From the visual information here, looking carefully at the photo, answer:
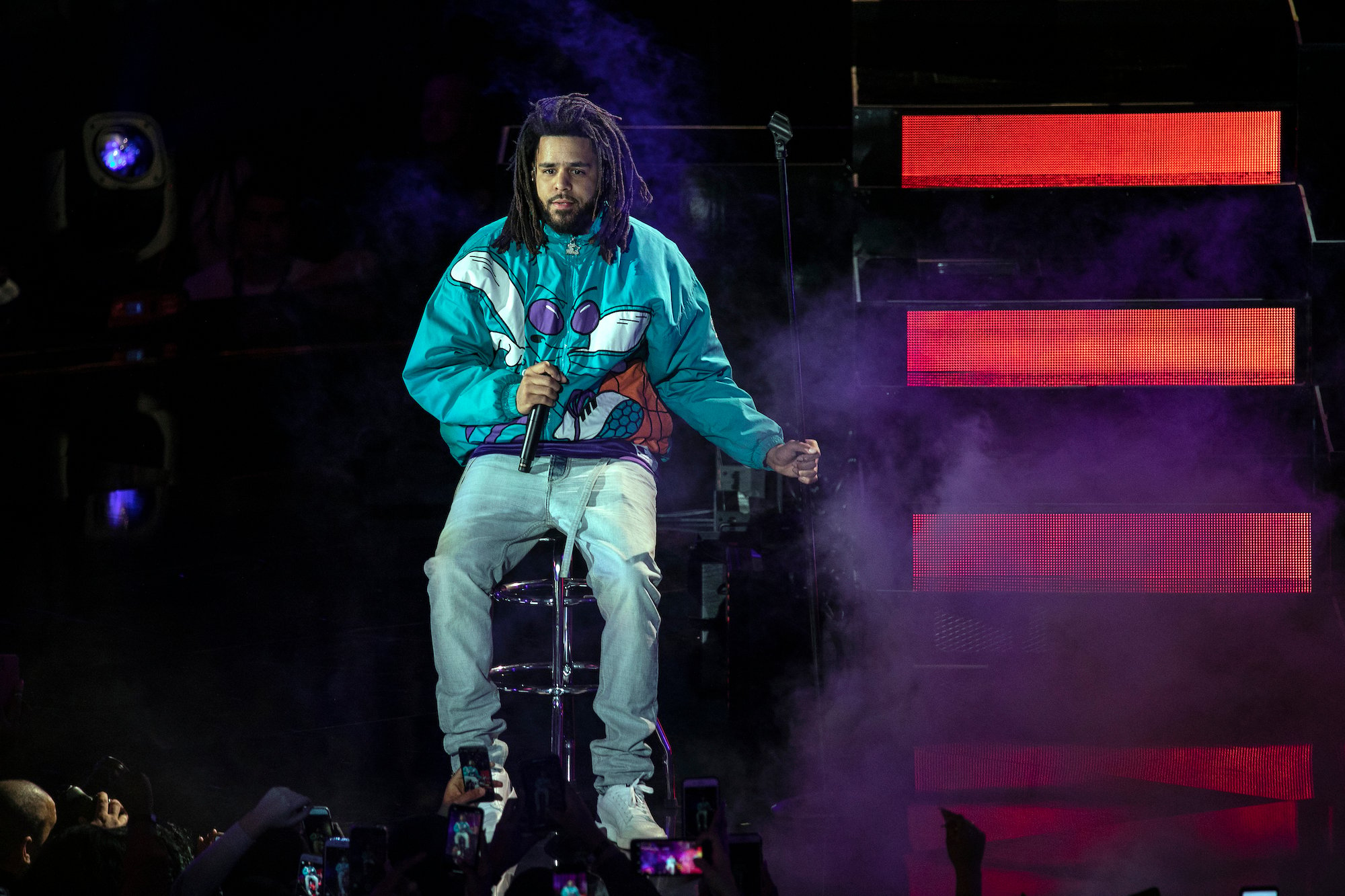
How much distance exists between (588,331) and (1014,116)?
1.36 metres

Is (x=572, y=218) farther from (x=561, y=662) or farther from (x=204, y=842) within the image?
(x=204, y=842)

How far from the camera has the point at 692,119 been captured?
150 inches

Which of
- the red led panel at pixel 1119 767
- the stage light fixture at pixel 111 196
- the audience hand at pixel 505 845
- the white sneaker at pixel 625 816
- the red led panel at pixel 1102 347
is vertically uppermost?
the stage light fixture at pixel 111 196

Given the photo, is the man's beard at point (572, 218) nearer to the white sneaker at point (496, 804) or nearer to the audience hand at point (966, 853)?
the white sneaker at point (496, 804)

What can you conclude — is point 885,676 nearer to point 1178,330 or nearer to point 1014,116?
point 1178,330

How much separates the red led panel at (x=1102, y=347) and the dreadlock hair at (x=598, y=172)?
92cm

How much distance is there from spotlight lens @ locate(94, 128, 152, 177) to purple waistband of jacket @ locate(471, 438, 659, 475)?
15.2 feet

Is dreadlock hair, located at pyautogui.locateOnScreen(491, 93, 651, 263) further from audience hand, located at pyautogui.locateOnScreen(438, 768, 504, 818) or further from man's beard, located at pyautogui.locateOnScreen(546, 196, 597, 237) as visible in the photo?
audience hand, located at pyautogui.locateOnScreen(438, 768, 504, 818)

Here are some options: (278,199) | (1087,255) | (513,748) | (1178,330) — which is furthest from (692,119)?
(278,199)

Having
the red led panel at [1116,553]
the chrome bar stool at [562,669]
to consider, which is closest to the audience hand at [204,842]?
the chrome bar stool at [562,669]

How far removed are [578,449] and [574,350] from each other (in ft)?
0.69

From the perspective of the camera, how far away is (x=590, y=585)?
8.29ft

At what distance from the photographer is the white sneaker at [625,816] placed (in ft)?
7.63

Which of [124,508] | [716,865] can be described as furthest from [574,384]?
[124,508]
